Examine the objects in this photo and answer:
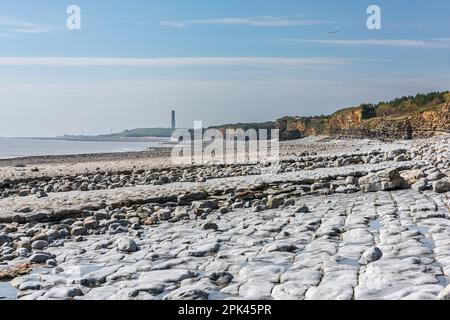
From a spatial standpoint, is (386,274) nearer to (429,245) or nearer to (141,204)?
(429,245)

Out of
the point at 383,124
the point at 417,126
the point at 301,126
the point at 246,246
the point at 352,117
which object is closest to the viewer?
the point at 246,246

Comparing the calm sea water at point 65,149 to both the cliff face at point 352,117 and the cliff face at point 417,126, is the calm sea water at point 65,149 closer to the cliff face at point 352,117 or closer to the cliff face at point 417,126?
the cliff face at point 417,126

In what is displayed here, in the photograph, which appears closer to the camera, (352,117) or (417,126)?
(417,126)

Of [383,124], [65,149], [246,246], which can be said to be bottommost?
[65,149]

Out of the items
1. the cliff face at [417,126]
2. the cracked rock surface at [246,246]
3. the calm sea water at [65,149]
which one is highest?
the cliff face at [417,126]

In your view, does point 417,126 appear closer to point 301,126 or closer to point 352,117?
point 352,117

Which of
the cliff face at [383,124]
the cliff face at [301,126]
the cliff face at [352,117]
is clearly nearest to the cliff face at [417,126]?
the cliff face at [383,124]

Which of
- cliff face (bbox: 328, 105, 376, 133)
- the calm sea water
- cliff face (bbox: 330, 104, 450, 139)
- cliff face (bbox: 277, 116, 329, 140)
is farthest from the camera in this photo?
cliff face (bbox: 277, 116, 329, 140)

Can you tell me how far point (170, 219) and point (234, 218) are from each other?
1236mm

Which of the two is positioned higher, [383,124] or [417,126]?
[383,124]

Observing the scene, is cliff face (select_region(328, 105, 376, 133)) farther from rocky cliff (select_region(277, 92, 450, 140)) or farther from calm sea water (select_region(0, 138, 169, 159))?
calm sea water (select_region(0, 138, 169, 159))

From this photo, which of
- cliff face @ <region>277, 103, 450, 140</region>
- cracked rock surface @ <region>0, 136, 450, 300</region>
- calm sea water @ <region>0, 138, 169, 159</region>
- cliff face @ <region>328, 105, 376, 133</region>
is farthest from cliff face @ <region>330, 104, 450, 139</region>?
cracked rock surface @ <region>0, 136, 450, 300</region>

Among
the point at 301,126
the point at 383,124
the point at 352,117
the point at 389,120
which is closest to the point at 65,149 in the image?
the point at 383,124
